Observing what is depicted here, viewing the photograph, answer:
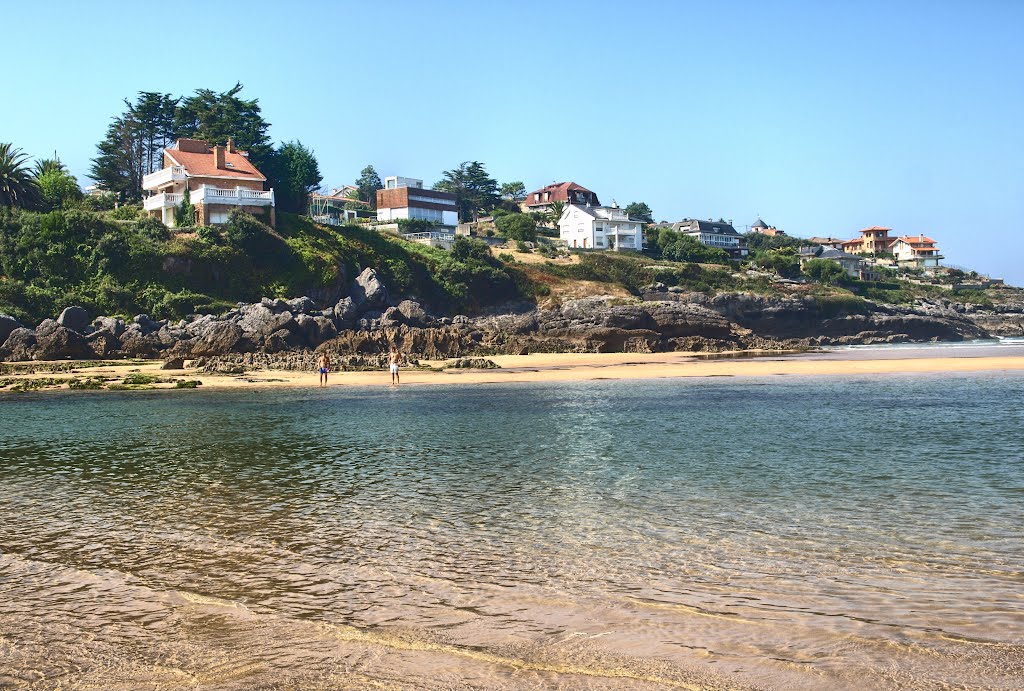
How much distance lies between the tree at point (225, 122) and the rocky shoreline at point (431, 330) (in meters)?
24.5

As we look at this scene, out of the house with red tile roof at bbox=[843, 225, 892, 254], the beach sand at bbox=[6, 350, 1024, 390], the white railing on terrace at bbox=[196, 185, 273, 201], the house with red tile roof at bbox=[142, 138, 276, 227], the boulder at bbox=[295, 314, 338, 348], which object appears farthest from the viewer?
the house with red tile roof at bbox=[843, 225, 892, 254]

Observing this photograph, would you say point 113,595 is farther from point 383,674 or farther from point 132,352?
point 132,352

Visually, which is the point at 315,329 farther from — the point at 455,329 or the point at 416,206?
the point at 416,206

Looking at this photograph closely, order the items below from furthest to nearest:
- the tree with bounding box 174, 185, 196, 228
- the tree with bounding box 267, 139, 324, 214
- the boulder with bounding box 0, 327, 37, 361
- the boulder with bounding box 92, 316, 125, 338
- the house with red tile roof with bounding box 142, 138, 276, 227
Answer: the tree with bounding box 267, 139, 324, 214 < the house with red tile roof with bounding box 142, 138, 276, 227 < the tree with bounding box 174, 185, 196, 228 < the boulder with bounding box 92, 316, 125, 338 < the boulder with bounding box 0, 327, 37, 361

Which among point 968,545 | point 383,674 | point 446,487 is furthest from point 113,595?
point 968,545

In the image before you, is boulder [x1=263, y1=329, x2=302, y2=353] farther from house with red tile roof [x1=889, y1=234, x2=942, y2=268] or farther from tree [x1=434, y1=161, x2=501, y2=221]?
house with red tile roof [x1=889, y1=234, x2=942, y2=268]

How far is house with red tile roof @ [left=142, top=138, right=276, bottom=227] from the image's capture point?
2697 inches

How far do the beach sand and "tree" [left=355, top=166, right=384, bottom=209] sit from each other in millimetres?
87111

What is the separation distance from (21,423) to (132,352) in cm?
2410

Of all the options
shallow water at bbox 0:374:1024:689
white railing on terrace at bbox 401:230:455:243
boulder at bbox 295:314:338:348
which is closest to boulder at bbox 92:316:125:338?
boulder at bbox 295:314:338:348

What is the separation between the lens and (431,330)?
182ft

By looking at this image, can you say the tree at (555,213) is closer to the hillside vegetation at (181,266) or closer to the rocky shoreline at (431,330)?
the rocky shoreline at (431,330)

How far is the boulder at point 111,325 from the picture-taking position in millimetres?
50625

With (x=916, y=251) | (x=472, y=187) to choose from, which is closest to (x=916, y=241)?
(x=916, y=251)
